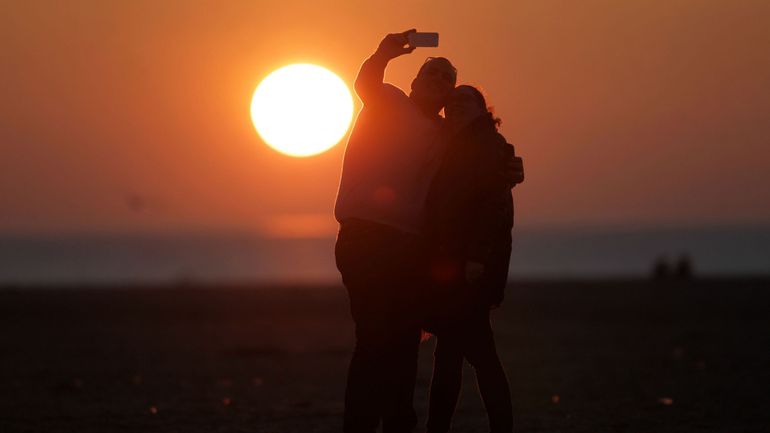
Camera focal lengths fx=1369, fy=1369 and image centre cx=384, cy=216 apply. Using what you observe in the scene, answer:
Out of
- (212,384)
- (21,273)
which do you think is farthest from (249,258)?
(212,384)

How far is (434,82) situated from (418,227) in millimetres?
772

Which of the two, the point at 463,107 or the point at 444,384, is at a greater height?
the point at 463,107

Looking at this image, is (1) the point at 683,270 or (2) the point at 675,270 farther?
(2) the point at 675,270

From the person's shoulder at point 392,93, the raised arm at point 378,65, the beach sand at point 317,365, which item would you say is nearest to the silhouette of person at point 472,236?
the person's shoulder at point 392,93

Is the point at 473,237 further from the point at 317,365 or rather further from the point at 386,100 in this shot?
the point at 317,365

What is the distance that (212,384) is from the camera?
40.4ft

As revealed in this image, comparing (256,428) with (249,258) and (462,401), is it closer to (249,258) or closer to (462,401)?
(462,401)

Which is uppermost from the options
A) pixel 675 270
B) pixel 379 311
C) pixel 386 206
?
pixel 675 270

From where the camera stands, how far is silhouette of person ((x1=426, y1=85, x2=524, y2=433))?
7.09 metres

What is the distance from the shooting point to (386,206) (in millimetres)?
7070

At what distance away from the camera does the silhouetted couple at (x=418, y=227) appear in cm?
709

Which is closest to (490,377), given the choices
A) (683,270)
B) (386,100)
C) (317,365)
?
(386,100)

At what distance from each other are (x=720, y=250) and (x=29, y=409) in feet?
270

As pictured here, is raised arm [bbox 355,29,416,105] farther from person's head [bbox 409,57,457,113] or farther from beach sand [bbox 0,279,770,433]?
beach sand [bbox 0,279,770,433]
